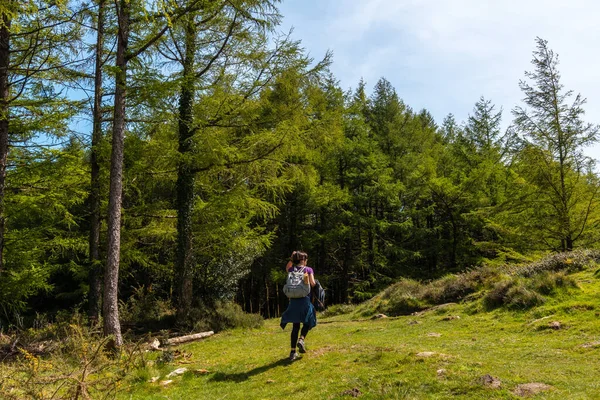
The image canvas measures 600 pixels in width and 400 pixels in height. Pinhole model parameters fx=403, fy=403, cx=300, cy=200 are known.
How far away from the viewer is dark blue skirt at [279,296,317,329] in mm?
5336

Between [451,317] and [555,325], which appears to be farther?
[451,317]

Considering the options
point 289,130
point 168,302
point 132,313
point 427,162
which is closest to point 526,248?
point 427,162

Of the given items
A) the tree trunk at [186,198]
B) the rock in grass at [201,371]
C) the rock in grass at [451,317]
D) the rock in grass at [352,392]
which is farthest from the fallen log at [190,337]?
the rock in grass at [352,392]

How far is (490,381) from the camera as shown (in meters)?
3.53

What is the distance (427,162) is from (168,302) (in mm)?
16997

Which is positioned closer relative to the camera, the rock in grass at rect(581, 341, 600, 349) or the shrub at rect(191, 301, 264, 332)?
the rock in grass at rect(581, 341, 600, 349)

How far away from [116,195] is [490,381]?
7311 mm

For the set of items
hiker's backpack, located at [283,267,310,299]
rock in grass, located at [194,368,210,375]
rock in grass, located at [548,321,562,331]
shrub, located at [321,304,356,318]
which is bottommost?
shrub, located at [321,304,356,318]

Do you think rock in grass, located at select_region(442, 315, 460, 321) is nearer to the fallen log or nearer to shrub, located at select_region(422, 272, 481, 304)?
shrub, located at select_region(422, 272, 481, 304)

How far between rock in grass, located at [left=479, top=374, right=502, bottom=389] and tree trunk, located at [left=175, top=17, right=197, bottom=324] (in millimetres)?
8779

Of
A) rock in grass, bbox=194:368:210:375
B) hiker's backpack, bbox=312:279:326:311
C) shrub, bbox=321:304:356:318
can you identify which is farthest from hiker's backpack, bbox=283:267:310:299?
shrub, bbox=321:304:356:318

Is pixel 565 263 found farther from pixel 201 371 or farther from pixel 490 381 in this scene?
pixel 201 371

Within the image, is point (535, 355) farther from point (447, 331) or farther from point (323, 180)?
point (323, 180)

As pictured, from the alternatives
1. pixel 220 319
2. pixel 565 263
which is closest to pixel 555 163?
pixel 565 263
